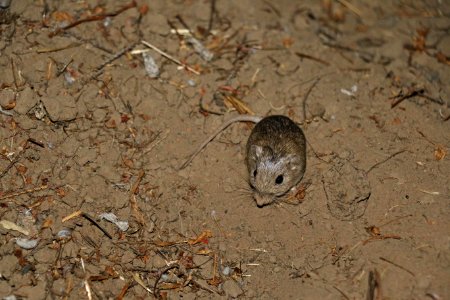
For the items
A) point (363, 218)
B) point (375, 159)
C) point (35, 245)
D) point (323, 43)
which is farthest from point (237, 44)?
point (35, 245)

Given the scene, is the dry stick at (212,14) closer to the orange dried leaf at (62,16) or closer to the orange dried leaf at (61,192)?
the orange dried leaf at (62,16)

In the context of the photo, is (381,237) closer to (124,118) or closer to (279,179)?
(279,179)

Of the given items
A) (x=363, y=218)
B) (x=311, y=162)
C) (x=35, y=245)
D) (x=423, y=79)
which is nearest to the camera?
(x=35, y=245)

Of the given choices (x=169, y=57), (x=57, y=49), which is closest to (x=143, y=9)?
(x=169, y=57)

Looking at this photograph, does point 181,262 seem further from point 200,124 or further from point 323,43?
point 323,43

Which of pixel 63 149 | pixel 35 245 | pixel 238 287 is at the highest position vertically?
pixel 63 149

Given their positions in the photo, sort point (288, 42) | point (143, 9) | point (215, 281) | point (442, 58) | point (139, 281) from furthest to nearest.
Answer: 1. point (442, 58)
2. point (288, 42)
3. point (143, 9)
4. point (215, 281)
5. point (139, 281)
